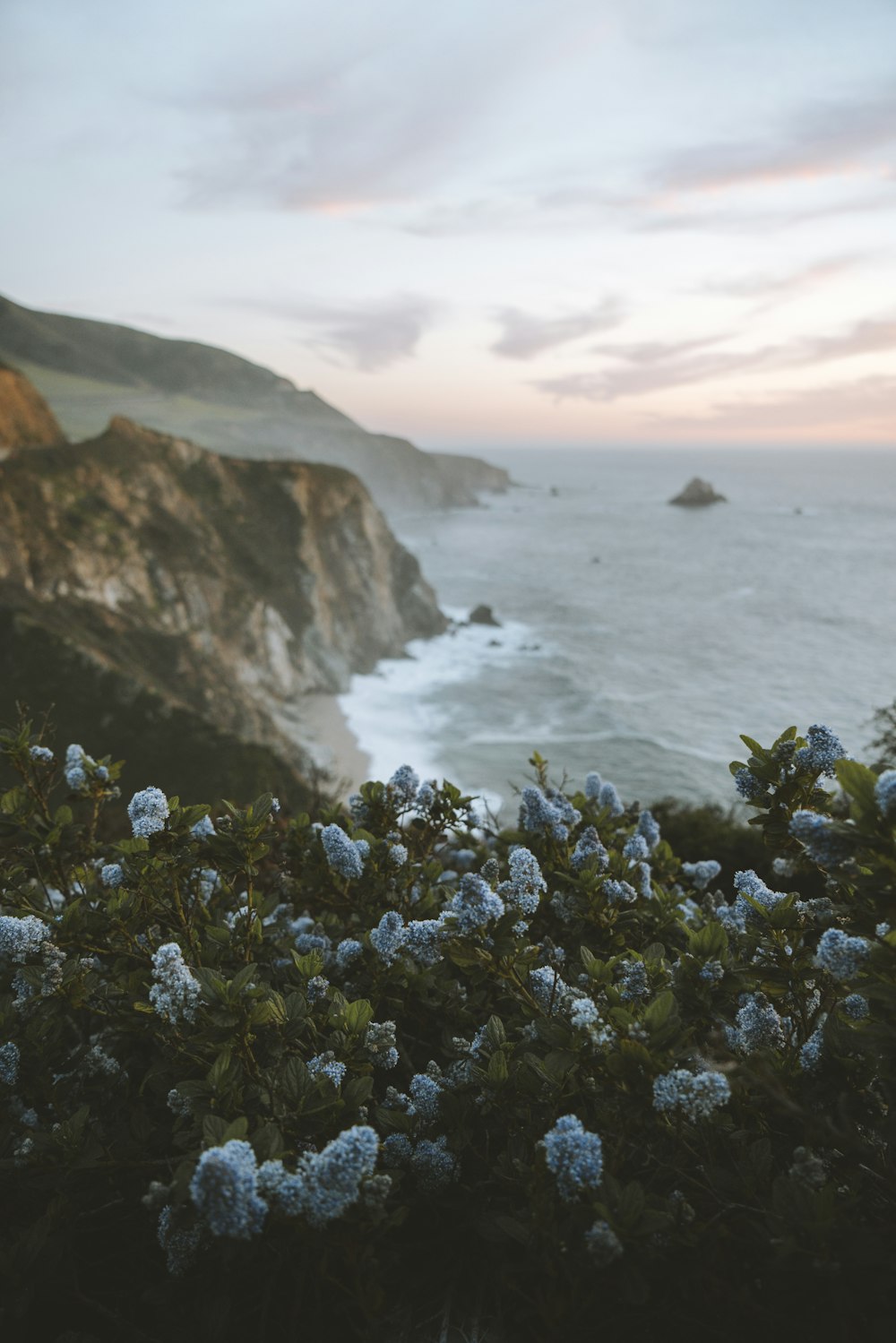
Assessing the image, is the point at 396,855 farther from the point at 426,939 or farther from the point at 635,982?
the point at 635,982

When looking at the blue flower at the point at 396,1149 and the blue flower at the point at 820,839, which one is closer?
the blue flower at the point at 820,839

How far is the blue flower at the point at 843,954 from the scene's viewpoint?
185cm

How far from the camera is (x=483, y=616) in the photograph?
2386 inches

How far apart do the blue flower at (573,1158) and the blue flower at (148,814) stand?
5.77 ft

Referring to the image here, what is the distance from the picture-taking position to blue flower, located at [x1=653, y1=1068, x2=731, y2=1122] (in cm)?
176

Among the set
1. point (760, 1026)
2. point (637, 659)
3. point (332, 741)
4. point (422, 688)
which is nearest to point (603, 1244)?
point (760, 1026)

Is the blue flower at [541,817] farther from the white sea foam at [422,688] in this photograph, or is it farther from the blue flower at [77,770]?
the white sea foam at [422,688]

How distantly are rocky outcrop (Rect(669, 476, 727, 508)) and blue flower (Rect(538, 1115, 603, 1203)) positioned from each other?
146 metres

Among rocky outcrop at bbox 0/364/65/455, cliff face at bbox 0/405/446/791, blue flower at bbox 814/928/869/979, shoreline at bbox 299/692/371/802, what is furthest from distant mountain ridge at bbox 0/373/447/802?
blue flower at bbox 814/928/869/979

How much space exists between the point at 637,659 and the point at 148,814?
50.7 meters

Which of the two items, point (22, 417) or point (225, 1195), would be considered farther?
point (22, 417)

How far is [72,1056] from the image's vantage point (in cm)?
282

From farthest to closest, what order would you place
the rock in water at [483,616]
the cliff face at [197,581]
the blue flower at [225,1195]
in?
the rock in water at [483,616] < the cliff face at [197,581] < the blue flower at [225,1195]

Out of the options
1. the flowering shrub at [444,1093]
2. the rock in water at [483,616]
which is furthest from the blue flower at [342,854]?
the rock in water at [483,616]
